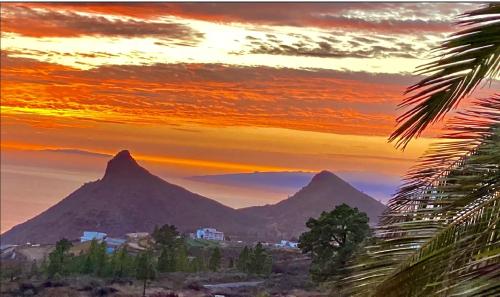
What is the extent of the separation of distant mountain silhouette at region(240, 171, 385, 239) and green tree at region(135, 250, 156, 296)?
2.21 meters

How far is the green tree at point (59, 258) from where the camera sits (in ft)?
43.5

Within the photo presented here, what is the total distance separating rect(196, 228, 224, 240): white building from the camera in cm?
1497

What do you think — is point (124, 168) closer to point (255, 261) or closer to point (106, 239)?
point (106, 239)

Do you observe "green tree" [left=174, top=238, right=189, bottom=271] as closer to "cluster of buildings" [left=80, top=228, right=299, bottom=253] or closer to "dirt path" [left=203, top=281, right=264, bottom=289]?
"cluster of buildings" [left=80, top=228, right=299, bottom=253]

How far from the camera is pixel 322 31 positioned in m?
8.32

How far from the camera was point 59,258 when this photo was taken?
13820mm

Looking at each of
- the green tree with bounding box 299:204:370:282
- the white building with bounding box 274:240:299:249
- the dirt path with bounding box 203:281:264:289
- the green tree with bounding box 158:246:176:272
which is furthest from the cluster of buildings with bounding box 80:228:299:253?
the green tree with bounding box 299:204:370:282

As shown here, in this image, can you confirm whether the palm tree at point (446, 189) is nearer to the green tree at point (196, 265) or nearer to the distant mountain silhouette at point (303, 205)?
the distant mountain silhouette at point (303, 205)

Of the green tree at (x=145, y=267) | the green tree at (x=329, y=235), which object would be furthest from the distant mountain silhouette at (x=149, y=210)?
the green tree at (x=329, y=235)

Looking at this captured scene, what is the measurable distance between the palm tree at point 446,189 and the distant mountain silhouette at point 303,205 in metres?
8.22

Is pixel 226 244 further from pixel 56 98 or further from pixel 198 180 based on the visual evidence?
pixel 56 98

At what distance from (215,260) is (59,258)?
282 centimetres

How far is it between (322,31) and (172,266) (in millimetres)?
6372

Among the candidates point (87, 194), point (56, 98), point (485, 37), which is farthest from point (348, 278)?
point (87, 194)
